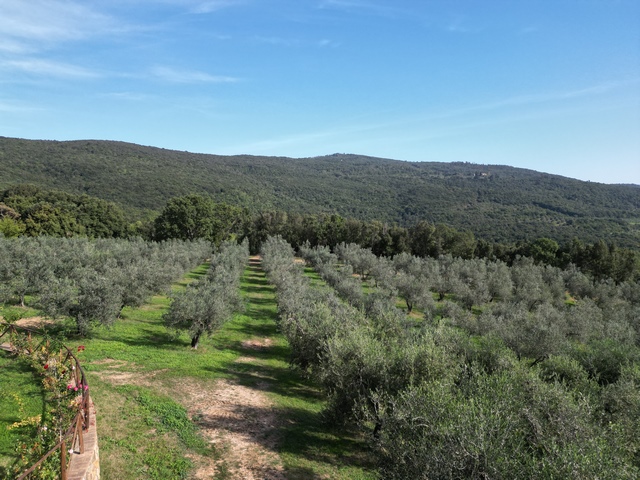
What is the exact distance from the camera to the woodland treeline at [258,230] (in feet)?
275

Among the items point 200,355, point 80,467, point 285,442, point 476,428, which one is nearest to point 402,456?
point 476,428

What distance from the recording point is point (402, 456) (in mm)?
10586

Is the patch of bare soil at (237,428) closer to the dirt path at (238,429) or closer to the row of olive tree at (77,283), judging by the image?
the dirt path at (238,429)

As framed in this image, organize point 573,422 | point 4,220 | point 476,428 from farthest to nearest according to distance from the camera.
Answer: point 4,220, point 573,422, point 476,428

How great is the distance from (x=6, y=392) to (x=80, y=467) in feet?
23.8

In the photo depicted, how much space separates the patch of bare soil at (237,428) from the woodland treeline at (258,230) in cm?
7458

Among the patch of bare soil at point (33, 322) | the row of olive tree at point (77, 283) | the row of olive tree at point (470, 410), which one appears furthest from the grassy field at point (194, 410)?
the patch of bare soil at point (33, 322)

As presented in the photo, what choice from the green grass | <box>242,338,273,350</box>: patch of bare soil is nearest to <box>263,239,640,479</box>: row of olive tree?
<box>242,338,273,350</box>: patch of bare soil

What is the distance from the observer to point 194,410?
18.1 metres

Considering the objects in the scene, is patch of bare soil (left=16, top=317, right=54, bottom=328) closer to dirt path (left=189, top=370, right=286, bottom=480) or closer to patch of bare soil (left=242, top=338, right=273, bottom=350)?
patch of bare soil (left=242, top=338, right=273, bottom=350)

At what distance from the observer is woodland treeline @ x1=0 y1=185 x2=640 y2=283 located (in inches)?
3300

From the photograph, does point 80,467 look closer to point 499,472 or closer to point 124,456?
point 124,456

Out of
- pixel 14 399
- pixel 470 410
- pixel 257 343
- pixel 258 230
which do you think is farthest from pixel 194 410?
pixel 258 230

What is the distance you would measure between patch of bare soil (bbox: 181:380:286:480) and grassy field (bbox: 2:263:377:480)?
0.06m
